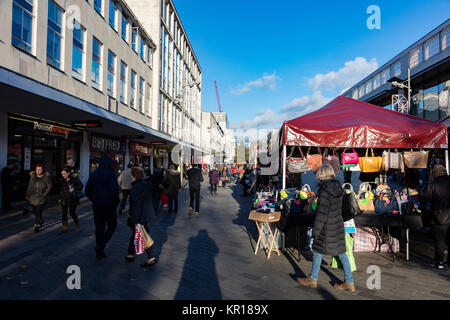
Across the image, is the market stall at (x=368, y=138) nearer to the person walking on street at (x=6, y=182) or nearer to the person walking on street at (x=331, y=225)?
the person walking on street at (x=331, y=225)

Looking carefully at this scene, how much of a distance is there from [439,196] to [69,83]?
1357 centimetres

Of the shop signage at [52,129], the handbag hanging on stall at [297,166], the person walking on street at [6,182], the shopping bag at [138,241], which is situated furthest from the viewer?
the shop signage at [52,129]

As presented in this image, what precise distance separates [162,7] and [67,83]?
18656 mm

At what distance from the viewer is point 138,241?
15.5 ft

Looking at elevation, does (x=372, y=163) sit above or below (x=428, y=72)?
below

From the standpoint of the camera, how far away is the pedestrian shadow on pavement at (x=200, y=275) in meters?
3.80

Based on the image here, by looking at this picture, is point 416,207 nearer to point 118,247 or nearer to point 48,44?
point 118,247

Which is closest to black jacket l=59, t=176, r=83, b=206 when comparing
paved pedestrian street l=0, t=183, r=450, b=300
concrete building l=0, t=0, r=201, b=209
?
paved pedestrian street l=0, t=183, r=450, b=300

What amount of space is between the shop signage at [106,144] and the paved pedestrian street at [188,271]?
8.92 m

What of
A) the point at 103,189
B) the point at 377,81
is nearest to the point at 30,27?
the point at 103,189

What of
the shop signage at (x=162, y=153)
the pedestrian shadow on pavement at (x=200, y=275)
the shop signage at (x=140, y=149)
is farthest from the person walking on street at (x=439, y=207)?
the shop signage at (x=162, y=153)

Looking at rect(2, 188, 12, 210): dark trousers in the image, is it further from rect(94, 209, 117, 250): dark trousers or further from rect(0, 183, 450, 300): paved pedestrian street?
rect(94, 209, 117, 250): dark trousers

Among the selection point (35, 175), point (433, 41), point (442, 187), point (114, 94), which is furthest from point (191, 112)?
point (442, 187)

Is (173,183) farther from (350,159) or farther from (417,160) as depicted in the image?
(417,160)
